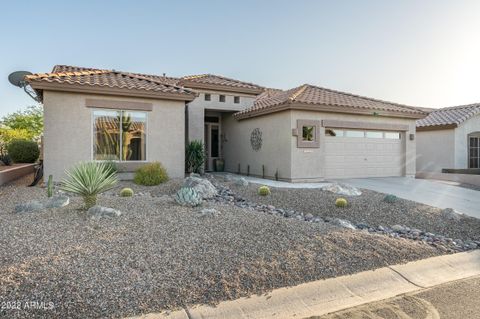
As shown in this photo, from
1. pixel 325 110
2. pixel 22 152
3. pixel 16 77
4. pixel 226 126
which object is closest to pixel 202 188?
pixel 325 110

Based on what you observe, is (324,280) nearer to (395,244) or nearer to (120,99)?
(395,244)

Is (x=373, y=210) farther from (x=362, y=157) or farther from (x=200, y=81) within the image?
(x=200, y=81)

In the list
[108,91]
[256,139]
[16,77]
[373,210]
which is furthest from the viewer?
[256,139]

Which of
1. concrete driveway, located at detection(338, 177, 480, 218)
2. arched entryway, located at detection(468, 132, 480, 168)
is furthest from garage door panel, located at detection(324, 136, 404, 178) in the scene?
arched entryway, located at detection(468, 132, 480, 168)

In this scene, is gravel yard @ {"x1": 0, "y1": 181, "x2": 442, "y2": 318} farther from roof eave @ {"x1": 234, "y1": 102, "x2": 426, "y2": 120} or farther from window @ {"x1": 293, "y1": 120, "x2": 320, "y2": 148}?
roof eave @ {"x1": 234, "y1": 102, "x2": 426, "y2": 120}

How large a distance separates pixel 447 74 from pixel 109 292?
1679 cm

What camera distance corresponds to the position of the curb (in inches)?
152

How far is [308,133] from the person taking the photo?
1396 centimetres

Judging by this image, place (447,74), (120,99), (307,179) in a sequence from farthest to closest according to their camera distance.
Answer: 1. (447,74)
2. (307,179)
3. (120,99)

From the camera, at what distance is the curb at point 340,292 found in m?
3.86

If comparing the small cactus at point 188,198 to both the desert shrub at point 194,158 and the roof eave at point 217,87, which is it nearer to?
the desert shrub at point 194,158

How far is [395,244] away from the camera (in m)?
6.12

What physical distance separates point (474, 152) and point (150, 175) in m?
19.6

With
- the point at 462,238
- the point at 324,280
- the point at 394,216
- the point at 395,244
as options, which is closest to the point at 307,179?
the point at 394,216
